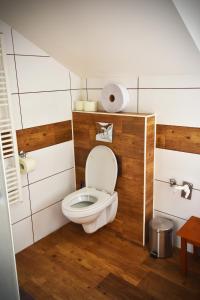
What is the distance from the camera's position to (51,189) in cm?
265

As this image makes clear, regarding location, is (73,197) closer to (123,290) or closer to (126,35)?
(123,290)

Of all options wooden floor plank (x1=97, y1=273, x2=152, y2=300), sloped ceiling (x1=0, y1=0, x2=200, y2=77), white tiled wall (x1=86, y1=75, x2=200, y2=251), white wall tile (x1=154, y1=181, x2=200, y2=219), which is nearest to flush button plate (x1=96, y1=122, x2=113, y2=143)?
white tiled wall (x1=86, y1=75, x2=200, y2=251)

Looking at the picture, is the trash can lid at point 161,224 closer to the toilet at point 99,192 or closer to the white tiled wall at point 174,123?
the white tiled wall at point 174,123

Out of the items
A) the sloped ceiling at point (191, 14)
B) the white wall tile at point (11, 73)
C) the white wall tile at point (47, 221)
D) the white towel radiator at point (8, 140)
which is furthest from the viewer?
the white wall tile at point (47, 221)

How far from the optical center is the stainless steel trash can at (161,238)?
7.42ft

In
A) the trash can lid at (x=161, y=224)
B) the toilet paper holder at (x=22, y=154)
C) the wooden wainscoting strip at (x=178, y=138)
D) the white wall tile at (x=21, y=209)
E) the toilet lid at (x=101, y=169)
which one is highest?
the wooden wainscoting strip at (x=178, y=138)

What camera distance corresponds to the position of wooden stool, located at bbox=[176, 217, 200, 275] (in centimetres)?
196

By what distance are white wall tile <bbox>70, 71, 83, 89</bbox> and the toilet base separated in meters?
1.16

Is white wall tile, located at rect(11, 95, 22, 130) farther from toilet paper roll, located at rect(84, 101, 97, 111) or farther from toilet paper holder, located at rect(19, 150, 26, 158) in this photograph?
toilet paper roll, located at rect(84, 101, 97, 111)

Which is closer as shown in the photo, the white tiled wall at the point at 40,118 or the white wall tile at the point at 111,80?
the white tiled wall at the point at 40,118

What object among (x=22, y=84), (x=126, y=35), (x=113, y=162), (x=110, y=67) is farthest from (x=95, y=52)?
(x=113, y=162)

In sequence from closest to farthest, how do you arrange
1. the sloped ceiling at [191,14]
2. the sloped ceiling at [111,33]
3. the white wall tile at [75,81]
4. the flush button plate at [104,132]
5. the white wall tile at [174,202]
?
the sloped ceiling at [191,14], the sloped ceiling at [111,33], the white wall tile at [174,202], the flush button plate at [104,132], the white wall tile at [75,81]

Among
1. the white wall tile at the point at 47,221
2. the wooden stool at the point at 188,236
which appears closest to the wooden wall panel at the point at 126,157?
the wooden stool at the point at 188,236

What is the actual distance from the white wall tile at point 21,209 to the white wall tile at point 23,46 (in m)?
1.16
